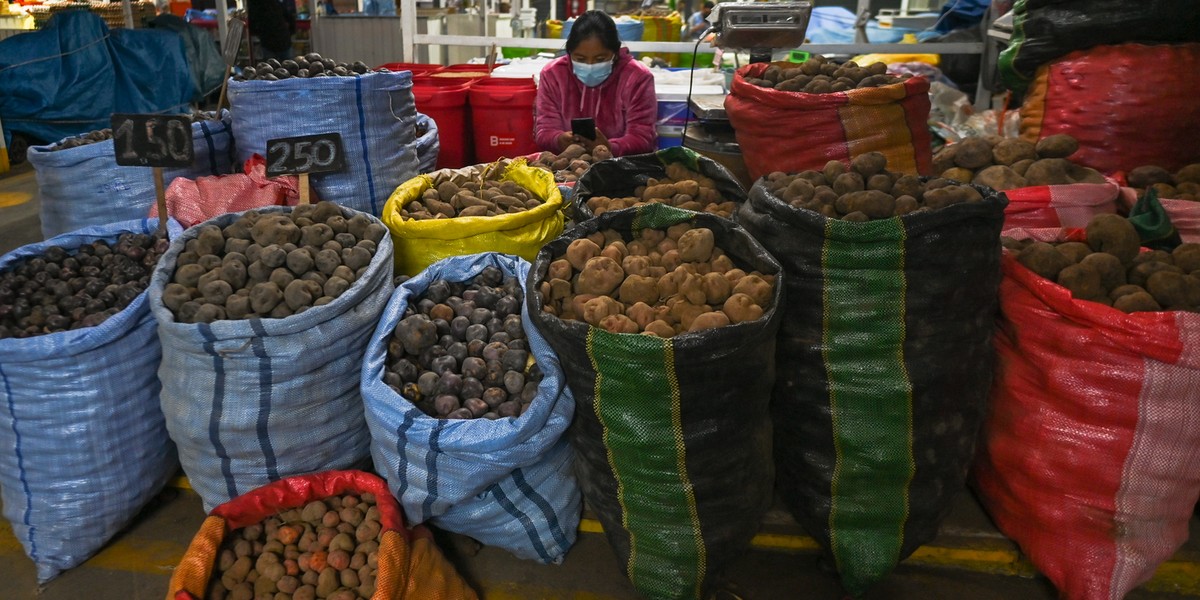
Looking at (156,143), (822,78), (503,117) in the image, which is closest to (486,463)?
(156,143)

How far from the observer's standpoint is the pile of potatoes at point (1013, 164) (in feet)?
7.52

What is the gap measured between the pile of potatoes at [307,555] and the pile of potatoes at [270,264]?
495 millimetres

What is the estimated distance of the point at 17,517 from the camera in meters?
1.89

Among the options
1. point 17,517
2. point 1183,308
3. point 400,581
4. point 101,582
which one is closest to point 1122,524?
point 1183,308

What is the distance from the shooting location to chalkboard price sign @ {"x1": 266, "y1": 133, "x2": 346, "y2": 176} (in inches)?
93.5

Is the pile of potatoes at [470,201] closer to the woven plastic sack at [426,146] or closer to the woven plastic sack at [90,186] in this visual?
the woven plastic sack at [426,146]

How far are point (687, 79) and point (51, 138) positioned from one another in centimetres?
525

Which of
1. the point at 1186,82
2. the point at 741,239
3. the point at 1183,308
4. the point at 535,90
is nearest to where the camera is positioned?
the point at 1183,308

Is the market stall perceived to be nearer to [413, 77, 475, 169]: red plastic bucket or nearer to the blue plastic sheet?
[413, 77, 475, 169]: red plastic bucket

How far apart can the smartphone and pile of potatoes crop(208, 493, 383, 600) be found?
6.25 ft

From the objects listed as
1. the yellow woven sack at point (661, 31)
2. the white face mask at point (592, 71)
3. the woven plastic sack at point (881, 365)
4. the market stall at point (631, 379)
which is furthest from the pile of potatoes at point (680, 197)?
the yellow woven sack at point (661, 31)

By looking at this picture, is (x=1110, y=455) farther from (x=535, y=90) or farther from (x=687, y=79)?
(x=687, y=79)

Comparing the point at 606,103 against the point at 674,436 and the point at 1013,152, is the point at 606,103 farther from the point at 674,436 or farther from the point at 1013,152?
the point at 674,436

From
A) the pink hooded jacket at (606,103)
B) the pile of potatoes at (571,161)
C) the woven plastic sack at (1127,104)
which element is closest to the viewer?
the woven plastic sack at (1127,104)
